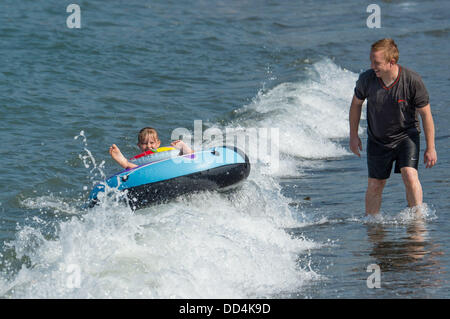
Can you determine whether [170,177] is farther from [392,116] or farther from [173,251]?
[392,116]

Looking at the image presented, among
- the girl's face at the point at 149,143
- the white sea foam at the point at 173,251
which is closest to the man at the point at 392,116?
the white sea foam at the point at 173,251

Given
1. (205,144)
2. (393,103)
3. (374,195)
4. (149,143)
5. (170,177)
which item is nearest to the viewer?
(393,103)

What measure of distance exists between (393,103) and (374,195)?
103 centimetres

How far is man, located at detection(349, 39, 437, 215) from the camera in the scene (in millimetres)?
6445

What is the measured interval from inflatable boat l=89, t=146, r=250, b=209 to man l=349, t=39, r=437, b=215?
155 centimetres

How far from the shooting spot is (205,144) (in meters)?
11.5

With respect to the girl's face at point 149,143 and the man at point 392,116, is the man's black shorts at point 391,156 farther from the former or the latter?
the girl's face at point 149,143

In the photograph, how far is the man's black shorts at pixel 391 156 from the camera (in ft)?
22.0

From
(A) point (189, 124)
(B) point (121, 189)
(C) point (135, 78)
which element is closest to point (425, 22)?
(C) point (135, 78)

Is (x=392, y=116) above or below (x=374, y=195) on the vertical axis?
above

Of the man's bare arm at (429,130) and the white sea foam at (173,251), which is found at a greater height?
the man's bare arm at (429,130)

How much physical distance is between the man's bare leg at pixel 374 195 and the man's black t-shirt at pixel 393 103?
0.44 m

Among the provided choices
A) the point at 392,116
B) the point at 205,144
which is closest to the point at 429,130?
the point at 392,116
